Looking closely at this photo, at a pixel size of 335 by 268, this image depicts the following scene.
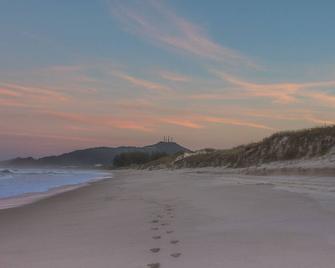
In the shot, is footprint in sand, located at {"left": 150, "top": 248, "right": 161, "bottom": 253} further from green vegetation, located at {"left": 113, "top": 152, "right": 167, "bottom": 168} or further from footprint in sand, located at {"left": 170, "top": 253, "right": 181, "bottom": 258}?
green vegetation, located at {"left": 113, "top": 152, "right": 167, "bottom": 168}

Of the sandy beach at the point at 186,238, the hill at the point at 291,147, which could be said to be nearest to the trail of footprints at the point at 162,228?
the sandy beach at the point at 186,238

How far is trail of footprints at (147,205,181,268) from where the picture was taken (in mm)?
6168

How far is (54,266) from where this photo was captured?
236 inches

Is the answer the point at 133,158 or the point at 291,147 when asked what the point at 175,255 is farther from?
the point at 133,158

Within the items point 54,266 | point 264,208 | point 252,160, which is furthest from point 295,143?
point 54,266

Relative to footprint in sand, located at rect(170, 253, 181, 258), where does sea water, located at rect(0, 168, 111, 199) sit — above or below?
above

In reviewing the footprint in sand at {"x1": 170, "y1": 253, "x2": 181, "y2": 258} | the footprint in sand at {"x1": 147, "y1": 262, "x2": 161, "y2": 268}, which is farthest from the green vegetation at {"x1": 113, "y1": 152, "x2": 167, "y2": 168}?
the footprint in sand at {"x1": 147, "y1": 262, "x2": 161, "y2": 268}

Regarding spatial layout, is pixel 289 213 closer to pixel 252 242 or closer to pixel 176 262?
pixel 252 242

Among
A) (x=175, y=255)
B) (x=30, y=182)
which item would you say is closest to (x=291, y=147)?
(x=30, y=182)

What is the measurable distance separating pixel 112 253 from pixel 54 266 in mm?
888

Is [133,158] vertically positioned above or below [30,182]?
above

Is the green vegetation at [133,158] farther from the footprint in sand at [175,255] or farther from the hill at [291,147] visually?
the footprint in sand at [175,255]

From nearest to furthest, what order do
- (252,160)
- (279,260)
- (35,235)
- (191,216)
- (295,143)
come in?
(279,260) < (35,235) < (191,216) < (295,143) < (252,160)

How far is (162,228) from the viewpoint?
28.1ft
